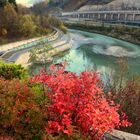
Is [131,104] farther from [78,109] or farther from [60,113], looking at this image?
[60,113]

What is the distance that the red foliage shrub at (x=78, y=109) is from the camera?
7.96 m

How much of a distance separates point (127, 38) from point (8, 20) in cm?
2810

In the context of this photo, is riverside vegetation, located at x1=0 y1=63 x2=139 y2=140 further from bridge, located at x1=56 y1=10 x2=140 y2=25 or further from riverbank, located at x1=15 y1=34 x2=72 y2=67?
bridge, located at x1=56 y1=10 x2=140 y2=25

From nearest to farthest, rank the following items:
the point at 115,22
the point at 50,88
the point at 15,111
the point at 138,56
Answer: the point at 15,111 → the point at 50,88 → the point at 138,56 → the point at 115,22

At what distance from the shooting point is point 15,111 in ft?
26.6

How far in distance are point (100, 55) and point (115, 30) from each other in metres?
28.7

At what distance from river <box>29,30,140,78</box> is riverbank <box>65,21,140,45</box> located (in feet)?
10.3

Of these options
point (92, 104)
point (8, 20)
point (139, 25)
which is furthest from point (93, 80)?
point (139, 25)

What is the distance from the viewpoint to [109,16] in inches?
3733

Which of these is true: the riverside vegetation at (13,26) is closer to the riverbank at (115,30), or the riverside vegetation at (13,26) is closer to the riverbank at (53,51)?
the riverbank at (53,51)

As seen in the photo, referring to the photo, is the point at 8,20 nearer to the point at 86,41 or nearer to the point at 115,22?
the point at 86,41

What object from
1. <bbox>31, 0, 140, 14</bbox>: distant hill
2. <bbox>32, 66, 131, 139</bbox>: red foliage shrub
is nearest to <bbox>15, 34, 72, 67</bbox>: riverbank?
<bbox>32, 66, 131, 139</bbox>: red foliage shrub

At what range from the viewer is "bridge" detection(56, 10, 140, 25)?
82.6 metres

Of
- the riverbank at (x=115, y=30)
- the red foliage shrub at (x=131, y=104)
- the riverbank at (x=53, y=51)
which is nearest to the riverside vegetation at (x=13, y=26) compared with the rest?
the riverbank at (x=53, y=51)
